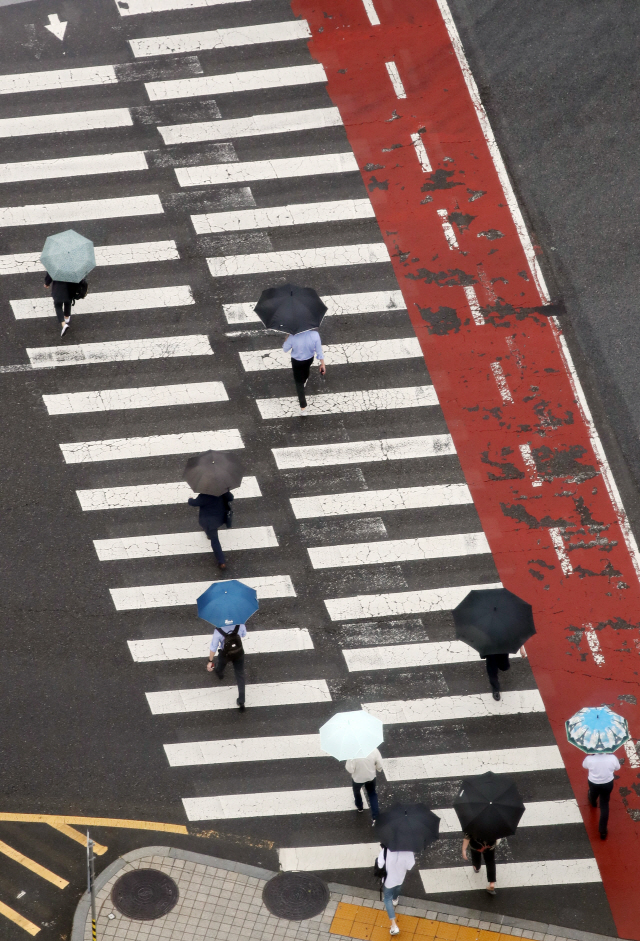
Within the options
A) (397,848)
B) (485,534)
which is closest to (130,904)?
(397,848)

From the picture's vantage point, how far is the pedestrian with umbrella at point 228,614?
15133mm

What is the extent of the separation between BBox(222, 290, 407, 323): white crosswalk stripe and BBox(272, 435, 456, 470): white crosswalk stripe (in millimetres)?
2424

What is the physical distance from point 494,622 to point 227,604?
3.33 meters

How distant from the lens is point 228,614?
15.1 metres

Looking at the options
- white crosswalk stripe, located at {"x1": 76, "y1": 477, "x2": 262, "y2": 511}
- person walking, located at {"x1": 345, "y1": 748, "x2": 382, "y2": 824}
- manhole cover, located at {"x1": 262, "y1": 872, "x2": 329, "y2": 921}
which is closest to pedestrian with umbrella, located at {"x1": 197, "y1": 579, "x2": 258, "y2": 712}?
person walking, located at {"x1": 345, "y1": 748, "x2": 382, "y2": 824}

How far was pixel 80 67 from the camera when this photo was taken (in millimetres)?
22031

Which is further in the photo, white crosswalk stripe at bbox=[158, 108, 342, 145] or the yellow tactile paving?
white crosswalk stripe at bbox=[158, 108, 342, 145]

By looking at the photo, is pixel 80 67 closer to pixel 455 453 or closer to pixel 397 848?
pixel 455 453

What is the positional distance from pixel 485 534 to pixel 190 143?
29.2ft

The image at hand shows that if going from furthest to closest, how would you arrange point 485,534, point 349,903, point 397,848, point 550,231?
point 550,231, point 485,534, point 349,903, point 397,848

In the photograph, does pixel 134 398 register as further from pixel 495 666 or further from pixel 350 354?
pixel 495 666

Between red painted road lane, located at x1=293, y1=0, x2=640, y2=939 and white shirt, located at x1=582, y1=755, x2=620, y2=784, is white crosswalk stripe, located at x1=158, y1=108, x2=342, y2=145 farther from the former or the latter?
white shirt, located at x1=582, y1=755, x2=620, y2=784

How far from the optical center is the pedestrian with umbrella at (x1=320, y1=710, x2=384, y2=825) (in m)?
14.0

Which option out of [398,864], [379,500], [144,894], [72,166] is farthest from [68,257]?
[398,864]
